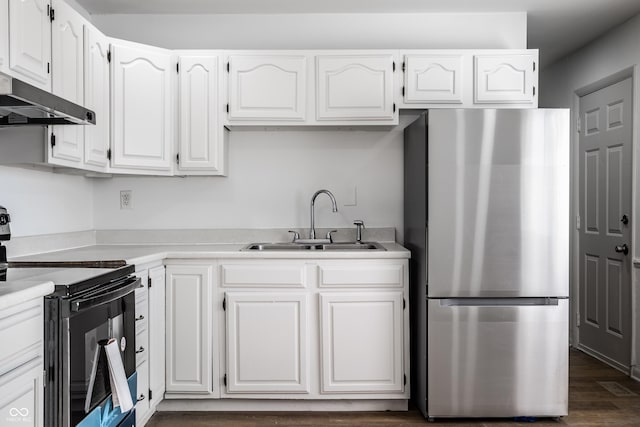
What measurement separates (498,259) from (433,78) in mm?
1166

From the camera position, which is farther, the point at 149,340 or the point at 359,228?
the point at 359,228

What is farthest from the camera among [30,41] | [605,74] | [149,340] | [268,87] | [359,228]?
[605,74]

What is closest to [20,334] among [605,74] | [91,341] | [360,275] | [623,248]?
[91,341]

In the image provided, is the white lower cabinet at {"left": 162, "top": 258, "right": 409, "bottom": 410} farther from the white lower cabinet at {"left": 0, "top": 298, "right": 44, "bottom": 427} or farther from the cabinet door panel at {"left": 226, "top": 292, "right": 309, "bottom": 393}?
the white lower cabinet at {"left": 0, "top": 298, "right": 44, "bottom": 427}

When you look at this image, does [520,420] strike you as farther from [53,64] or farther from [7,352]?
[53,64]

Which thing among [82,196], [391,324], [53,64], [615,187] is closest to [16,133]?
[53,64]

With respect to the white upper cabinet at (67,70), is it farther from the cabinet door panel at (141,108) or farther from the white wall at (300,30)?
the white wall at (300,30)

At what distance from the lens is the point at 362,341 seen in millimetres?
2793

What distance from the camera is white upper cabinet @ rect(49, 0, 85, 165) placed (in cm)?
227

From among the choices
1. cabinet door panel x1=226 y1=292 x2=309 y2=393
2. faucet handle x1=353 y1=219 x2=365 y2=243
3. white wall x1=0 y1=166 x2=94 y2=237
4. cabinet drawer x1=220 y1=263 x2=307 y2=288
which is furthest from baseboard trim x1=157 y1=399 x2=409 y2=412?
white wall x1=0 y1=166 x2=94 y2=237

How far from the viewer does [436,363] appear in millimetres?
2672

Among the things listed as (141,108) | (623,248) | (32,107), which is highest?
(141,108)

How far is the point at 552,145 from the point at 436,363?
4.26 feet

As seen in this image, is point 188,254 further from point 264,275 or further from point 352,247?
point 352,247
